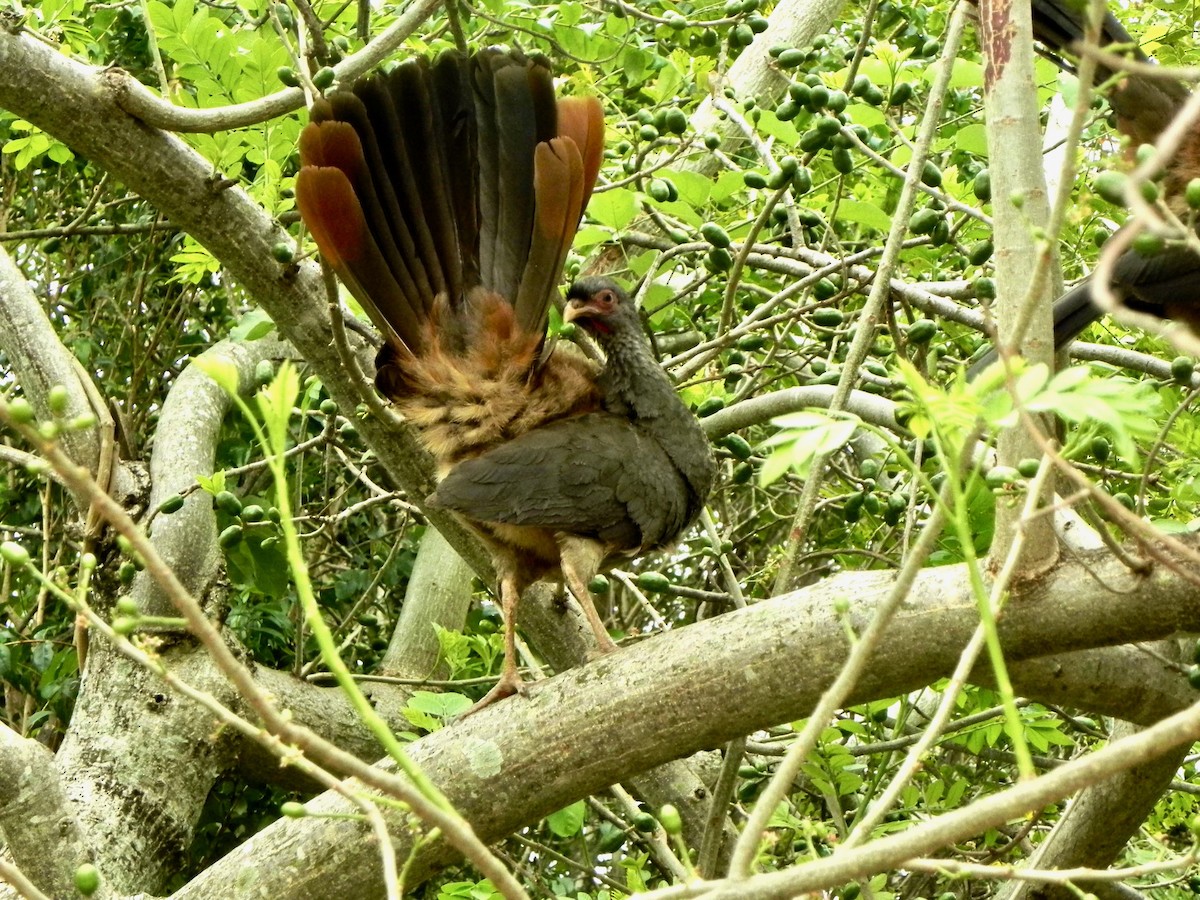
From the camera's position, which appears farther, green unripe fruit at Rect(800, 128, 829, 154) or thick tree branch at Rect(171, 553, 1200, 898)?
green unripe fruit at Rect(800, 128, 829, 154)

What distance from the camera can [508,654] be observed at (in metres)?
3.04

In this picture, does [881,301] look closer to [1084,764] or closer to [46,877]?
[1084,764]

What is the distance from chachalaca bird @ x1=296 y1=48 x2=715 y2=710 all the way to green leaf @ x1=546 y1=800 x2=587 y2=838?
400 millimetres

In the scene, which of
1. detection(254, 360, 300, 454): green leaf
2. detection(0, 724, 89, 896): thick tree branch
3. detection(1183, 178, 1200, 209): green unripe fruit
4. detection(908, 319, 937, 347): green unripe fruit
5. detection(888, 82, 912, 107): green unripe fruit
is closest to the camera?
detection(254, 360, 300, 454): green leaf

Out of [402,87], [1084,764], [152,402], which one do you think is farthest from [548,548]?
[152,402]

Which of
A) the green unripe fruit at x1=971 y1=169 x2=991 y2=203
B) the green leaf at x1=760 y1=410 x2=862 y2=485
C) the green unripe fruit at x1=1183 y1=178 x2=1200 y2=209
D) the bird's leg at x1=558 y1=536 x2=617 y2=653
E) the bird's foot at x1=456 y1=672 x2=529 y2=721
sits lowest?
the bird's foot at x1=456 y1=672 x2=529 y2=721

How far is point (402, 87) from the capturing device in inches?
123

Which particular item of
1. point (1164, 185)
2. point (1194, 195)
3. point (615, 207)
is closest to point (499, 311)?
point (615, 207)

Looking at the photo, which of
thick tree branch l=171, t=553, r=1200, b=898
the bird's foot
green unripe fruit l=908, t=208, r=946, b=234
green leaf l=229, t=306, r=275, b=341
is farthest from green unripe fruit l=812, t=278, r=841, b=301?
green leaf l=229, t=306, r=275, b=341

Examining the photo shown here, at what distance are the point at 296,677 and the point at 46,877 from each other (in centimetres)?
151

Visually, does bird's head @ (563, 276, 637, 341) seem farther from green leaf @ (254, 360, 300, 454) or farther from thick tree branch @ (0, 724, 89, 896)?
green leaf @ (254, 360, 300, 454)

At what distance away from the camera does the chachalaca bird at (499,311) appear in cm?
309

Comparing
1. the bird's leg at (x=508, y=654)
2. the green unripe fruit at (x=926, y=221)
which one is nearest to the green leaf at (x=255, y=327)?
the bird's leg at (x=508, y=654)

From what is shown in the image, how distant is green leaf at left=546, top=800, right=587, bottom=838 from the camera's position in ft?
10.3
